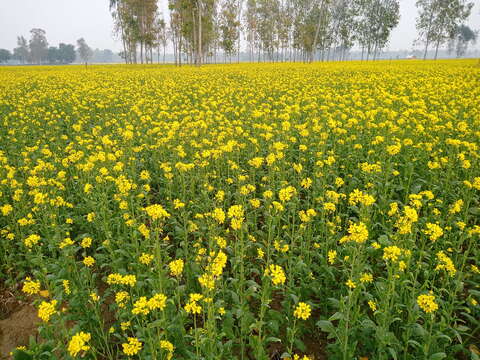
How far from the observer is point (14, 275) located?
195 inches

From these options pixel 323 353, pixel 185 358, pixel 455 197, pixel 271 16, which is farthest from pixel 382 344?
pixel 271 16

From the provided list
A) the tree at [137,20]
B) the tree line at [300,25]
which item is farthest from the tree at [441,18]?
the tree at [137,20]

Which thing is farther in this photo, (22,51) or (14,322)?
(22,51)

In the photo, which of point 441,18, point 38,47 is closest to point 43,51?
point 38,47

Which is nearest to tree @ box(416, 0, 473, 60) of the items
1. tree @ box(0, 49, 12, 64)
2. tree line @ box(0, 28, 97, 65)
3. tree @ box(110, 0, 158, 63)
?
tree @ box(110, 0, 158, 63)

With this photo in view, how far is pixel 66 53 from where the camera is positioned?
507 feet

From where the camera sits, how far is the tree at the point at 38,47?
5620 inches

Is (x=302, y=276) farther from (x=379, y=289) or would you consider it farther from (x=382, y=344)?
(x=382, y=344)

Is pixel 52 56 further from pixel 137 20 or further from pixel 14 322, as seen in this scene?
pixel 14 322

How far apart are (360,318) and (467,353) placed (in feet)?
3.56

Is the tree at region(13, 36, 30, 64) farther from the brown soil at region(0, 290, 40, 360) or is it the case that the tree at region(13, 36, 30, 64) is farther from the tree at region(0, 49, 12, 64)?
the brown soil at region(0, 290, 40, 360)

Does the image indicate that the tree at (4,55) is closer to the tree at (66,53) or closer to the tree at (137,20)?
the tree at (66,53)

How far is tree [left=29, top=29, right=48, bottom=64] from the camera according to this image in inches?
5620

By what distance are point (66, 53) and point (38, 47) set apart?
42.0ft
